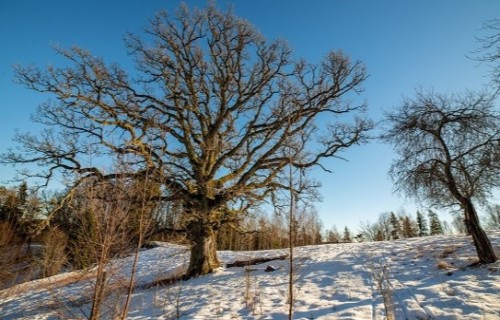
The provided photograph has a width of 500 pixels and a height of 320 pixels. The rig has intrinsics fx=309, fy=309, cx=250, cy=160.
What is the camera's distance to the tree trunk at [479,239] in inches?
374

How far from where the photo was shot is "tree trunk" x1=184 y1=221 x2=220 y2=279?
12.8 metres

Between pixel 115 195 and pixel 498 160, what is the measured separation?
11.3 metres

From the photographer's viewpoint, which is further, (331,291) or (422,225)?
(422,225)

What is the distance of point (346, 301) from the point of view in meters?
8.36

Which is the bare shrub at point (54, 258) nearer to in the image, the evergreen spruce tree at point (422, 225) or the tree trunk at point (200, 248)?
the tree trunk at point (200, 248)

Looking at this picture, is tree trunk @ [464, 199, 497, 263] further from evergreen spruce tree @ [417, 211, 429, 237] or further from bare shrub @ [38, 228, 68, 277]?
evergreen spruce tree @ [417, 211, 429, 237]

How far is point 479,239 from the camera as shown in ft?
31.8

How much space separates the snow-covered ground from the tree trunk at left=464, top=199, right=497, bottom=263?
400 millimetres

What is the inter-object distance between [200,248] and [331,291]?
19.2 ft

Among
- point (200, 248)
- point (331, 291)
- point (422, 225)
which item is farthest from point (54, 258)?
point (422, 225)

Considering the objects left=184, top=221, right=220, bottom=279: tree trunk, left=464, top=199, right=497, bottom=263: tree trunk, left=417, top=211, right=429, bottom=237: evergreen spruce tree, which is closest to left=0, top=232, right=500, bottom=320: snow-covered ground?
left=464, top=199, right=497, bottom=263: tree trunk

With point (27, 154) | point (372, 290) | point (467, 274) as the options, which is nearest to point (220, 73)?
point (27, 154)

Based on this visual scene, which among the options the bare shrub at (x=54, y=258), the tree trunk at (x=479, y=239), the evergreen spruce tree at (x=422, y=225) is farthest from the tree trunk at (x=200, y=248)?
the evergreen spruce tree at (x=422, y=225)

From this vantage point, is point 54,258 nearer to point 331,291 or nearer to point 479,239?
point 331,291
